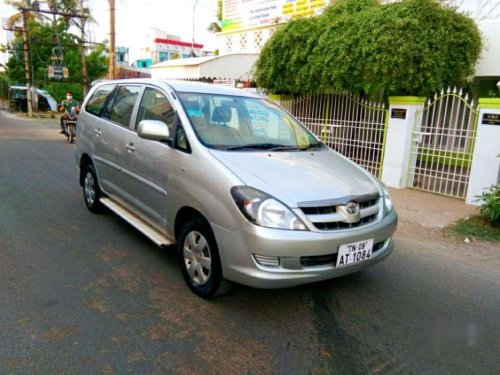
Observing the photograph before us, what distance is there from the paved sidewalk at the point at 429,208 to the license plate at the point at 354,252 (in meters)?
3.05

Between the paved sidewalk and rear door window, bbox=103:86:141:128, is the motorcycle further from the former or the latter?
the paved sidewalk

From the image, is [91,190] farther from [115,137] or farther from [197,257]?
[197,257]

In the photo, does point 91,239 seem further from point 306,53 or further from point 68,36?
point 68,36

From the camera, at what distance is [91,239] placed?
4.49m

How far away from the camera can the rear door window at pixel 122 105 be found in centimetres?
446

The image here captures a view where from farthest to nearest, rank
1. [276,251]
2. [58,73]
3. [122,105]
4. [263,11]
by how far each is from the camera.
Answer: [58,73] < [263,11] < [122,105] < [276,251]

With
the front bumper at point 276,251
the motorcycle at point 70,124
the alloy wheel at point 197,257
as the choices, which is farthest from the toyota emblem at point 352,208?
the motorcycle at point 70,124

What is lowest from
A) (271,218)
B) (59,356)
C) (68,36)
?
(59,356)

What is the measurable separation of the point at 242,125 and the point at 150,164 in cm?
95

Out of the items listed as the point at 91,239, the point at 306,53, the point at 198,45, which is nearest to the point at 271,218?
the point at 91,239

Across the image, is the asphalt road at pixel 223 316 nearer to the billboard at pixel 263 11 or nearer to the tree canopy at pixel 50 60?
the billboard at pixel 263 11

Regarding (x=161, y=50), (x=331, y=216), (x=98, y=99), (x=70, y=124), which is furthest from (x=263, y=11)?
(x=161, y=50)

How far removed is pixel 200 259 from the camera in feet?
10.6

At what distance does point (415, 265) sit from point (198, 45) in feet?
206
